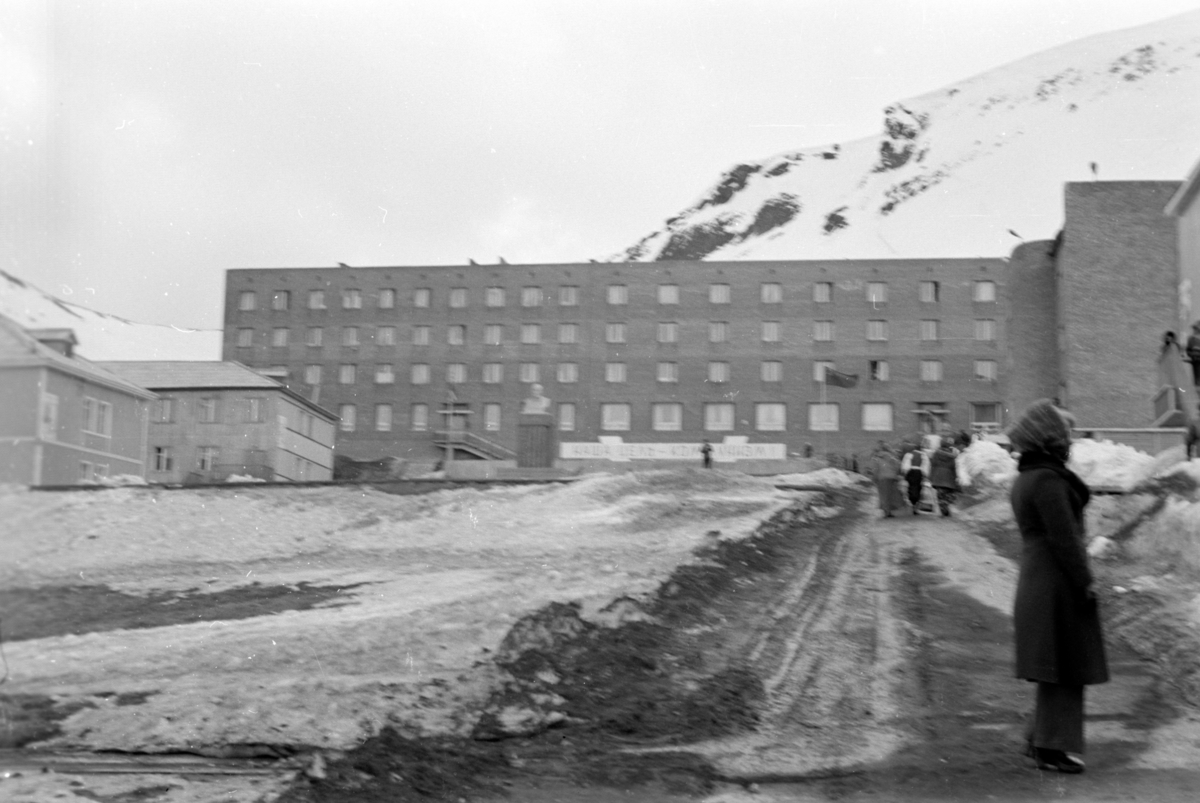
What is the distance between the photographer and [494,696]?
736 cm

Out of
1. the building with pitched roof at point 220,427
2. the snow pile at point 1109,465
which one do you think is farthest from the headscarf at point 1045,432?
the building with pitched roof at point 220,427

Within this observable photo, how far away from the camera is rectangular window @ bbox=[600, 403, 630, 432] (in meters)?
78.9

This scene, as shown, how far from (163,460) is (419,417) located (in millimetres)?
30152

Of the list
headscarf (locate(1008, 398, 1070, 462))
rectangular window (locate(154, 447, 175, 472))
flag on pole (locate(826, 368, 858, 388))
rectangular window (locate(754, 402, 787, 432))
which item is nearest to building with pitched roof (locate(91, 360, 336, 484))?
rectangular window (locate(154, 447, 175, 472))

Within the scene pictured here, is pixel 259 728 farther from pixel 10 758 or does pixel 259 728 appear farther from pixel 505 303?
pixel 505 303

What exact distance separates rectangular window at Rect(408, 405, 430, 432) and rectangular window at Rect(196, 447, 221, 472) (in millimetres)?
30613

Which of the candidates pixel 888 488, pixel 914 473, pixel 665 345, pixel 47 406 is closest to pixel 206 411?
pixel 665 345

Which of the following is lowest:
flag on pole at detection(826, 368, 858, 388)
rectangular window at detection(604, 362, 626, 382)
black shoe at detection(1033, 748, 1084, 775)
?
black shoe at detection(1033, 748, 1084, 775)

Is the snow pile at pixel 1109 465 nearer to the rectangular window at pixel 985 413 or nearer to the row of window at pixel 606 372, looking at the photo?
the row of window at pixel 606 372

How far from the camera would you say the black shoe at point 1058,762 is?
20.0 ft

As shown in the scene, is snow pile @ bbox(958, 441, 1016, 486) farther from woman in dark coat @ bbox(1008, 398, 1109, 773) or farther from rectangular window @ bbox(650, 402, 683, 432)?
rectangular window @ bbox(650, 402, 683, 432)

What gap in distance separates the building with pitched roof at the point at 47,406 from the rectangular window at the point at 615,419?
234 ft

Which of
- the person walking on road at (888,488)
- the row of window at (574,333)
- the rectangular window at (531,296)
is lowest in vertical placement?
the person walking on road at (888,488)

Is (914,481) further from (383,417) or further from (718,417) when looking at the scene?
(383,417)
